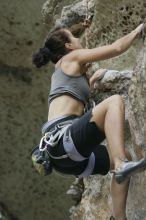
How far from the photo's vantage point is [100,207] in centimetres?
330

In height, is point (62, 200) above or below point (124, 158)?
below

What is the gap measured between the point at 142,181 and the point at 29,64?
14.8ft

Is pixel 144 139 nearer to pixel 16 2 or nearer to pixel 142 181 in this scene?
pixel 142 181

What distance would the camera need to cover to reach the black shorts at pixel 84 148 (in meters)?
2.58

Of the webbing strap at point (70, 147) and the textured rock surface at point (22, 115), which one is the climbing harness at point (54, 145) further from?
the textured rock surface at point (22, 115)

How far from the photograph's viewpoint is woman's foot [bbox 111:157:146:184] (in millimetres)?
2285

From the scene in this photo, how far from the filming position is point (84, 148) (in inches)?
103

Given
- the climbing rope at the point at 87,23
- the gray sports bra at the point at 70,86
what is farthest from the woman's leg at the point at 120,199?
the climbing rope at the point at 87,23

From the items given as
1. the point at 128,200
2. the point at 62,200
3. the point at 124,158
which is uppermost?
the point at 124,158

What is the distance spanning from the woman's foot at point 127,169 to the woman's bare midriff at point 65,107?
480mm

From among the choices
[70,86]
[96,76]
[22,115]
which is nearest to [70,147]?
[70,86]

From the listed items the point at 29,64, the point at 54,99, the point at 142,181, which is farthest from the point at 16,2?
the point at 142,181

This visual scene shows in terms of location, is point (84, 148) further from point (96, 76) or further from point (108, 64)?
point (108, 64)

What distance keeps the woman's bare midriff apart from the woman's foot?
0.48m
